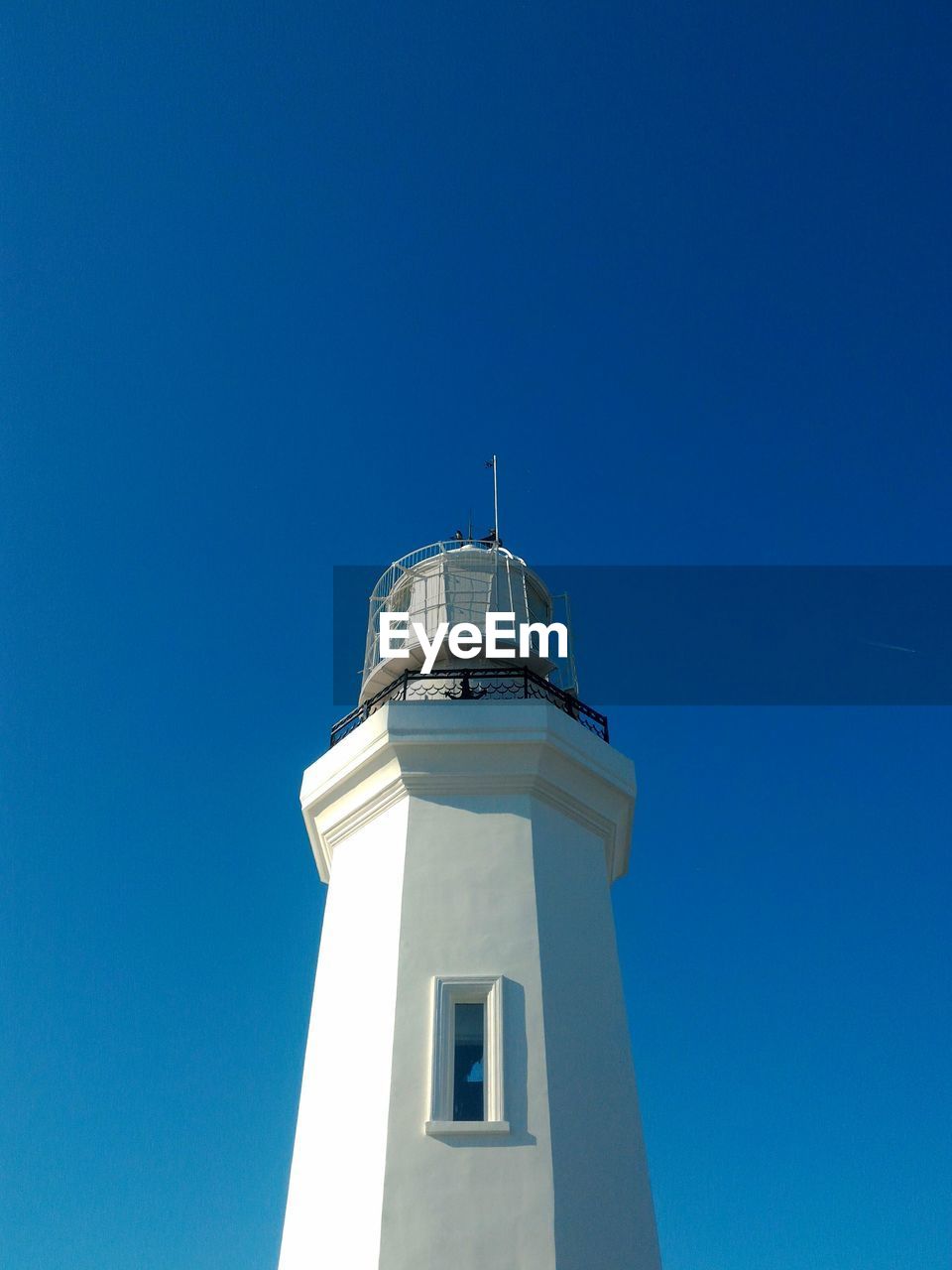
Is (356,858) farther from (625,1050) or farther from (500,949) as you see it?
(625,1050)

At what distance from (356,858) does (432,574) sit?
4.21 meters

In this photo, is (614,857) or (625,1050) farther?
(614,857)

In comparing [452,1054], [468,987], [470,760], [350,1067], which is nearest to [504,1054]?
[452,1054]

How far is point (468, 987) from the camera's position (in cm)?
1178

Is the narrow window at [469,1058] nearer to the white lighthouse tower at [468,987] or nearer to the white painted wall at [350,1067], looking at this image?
the white lighthouse tower at [468,987]

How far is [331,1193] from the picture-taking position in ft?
35.9

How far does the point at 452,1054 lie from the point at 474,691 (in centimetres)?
459

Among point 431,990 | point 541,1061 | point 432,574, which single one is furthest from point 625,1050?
point 432,574

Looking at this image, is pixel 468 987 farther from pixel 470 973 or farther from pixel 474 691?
pixel 474 691

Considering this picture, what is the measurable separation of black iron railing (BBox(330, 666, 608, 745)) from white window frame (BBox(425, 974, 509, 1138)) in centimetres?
361

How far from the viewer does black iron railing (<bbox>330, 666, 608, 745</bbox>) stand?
14203 millimetres

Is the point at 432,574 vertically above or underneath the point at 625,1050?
above

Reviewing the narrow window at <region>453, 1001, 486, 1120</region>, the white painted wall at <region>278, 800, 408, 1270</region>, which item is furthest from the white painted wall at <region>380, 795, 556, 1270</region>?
the narrow window at <region>453, 1001, 486, 1120</region>

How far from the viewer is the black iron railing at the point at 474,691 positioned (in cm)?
1420
